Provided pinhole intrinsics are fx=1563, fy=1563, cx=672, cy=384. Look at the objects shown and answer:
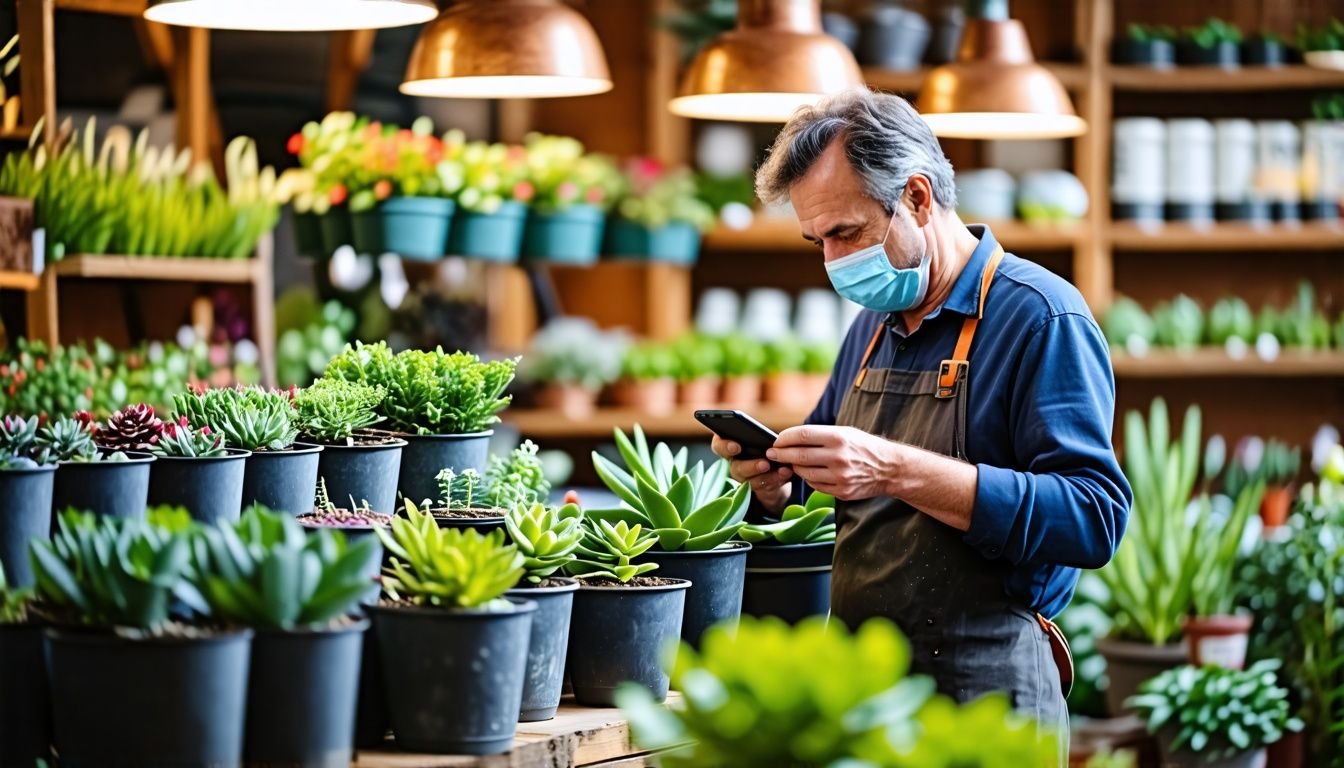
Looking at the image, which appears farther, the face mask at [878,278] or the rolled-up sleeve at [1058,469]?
the face mask at [878,278]

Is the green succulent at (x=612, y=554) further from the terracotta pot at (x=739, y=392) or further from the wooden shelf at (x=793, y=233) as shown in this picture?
the wooden shelf at (x=793, y=233)

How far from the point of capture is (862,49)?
4.98 metres

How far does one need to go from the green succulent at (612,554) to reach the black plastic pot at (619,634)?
0.03 m

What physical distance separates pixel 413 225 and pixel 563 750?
2.40m

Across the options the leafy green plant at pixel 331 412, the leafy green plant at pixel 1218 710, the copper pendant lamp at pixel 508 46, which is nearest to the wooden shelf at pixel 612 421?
the leafy green plant at pixel 1218 710

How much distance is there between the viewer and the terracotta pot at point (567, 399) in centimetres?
472

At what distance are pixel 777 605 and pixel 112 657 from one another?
1.10m

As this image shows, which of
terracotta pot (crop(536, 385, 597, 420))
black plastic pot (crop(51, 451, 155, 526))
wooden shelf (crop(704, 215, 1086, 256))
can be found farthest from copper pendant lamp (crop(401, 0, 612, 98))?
wooden shelf (crop(704, 215, 1086, 256))

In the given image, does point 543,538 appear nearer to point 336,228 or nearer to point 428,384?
point 428,384

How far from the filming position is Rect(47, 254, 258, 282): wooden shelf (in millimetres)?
3389

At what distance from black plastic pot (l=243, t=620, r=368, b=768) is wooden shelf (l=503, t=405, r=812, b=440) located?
313cm

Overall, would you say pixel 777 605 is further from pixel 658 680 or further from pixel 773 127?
pixel 773 127

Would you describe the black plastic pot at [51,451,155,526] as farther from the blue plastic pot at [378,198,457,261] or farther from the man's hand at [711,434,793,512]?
the blue plastic pot at [378,198,457,261]

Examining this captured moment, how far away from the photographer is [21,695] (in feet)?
5.24
